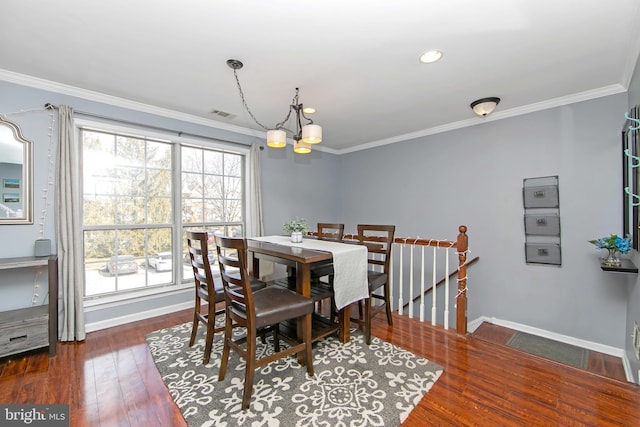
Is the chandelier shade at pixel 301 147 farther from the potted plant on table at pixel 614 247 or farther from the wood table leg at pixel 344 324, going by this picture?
the potted plant on table at pixel 614 247

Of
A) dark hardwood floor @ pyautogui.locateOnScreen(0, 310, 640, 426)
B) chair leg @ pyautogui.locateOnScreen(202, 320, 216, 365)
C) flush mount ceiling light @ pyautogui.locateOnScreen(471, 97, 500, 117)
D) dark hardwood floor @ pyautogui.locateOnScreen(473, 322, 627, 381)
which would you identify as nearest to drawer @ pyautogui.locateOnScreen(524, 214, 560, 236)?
dark hardwood floor @ pyautogui.locateOnScreen(473, 322, 627, 381)

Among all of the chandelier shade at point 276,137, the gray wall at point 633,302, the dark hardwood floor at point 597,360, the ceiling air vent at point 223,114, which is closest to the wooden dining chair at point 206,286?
the chandelier shade at point 276,137

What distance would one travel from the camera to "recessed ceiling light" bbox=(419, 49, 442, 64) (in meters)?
2.24

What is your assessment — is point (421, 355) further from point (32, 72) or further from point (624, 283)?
point (32, 72)

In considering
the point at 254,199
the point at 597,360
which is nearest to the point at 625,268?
the point at 597,360

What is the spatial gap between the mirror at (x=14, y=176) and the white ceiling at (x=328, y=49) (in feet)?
1.81

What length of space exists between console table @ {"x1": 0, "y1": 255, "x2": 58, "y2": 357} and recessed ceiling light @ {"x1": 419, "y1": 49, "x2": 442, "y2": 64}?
3588 millimetres

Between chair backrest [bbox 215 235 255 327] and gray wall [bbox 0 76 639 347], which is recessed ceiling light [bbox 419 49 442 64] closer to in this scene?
gray wall [bbox 0 76 639 347]

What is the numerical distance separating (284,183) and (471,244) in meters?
2.96

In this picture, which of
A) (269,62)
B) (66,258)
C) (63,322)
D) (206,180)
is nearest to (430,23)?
(269,62)

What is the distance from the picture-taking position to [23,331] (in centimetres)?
231

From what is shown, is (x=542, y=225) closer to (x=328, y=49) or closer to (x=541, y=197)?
(x=541, y=197)

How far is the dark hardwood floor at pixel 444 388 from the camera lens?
5.46 ft

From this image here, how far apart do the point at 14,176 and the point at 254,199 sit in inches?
94.3
